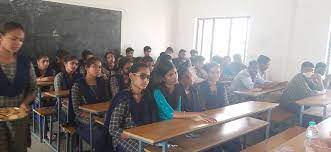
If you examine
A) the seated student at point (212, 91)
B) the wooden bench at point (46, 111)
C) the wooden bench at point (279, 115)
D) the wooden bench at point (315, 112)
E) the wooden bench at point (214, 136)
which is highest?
the seated student at point (212, 91)

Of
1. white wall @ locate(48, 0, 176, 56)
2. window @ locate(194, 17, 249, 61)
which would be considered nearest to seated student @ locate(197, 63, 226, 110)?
white wall @ locate(48, 0, 176, 56)

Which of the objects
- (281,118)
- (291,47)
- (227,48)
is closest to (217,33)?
(227,48)

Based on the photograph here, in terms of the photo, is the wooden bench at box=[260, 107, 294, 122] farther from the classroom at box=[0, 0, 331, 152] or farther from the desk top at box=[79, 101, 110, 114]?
the desk top at box=[79, 101, 110, 114]

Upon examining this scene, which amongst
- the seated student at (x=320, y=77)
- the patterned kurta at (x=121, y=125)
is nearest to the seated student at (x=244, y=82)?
the seated student at (x=320, y=77)

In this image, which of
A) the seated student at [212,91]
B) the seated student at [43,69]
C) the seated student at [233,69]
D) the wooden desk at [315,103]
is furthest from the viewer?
the seated student at [233,69]

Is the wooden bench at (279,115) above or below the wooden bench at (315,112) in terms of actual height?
below

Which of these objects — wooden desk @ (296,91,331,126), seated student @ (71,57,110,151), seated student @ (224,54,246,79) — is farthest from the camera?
seated student @ (224,54,246,79)

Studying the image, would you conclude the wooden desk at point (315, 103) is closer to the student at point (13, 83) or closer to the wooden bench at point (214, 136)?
the wooden bench at point (214, 136)

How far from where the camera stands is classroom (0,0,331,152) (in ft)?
7.42

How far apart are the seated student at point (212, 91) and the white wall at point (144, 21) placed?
4.20m

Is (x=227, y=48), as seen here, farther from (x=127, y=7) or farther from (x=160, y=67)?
(x=160, y=67)

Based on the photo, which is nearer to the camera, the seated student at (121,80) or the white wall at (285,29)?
the seated student at (121,80)

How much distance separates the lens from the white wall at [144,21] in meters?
7.39

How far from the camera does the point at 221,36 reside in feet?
26.5
